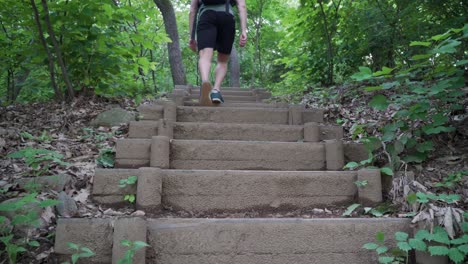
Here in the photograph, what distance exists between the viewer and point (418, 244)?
181 cm

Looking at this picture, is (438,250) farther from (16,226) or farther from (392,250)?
(16,226)

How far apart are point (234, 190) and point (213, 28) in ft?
7.59

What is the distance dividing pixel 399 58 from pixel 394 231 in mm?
3723

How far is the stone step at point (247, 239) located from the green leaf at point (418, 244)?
195 mm

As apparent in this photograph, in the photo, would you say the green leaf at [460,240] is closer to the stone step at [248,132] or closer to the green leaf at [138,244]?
the green leaf at [138,244]

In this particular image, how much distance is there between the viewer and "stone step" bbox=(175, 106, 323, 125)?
12.7 ft

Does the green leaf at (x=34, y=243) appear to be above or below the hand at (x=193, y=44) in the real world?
below

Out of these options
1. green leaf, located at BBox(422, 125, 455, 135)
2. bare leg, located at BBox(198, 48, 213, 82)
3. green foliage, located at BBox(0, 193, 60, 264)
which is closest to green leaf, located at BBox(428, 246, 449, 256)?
green leaf, located at BBox(422, 125, 455, 135)

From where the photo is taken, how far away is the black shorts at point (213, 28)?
4074 millimetres

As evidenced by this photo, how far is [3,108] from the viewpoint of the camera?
4773mm

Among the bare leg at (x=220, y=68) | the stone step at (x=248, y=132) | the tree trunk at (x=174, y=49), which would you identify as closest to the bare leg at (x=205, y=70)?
the bare leg at (x=220, y=68)

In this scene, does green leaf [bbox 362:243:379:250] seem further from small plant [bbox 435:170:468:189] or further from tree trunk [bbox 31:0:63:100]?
tree trunk [bbox 31:0:63:100]

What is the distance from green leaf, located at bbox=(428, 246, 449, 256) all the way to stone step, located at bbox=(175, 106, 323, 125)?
7.33ft

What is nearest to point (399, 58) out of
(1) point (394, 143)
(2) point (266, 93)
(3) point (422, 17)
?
(3) point (422, 17)
